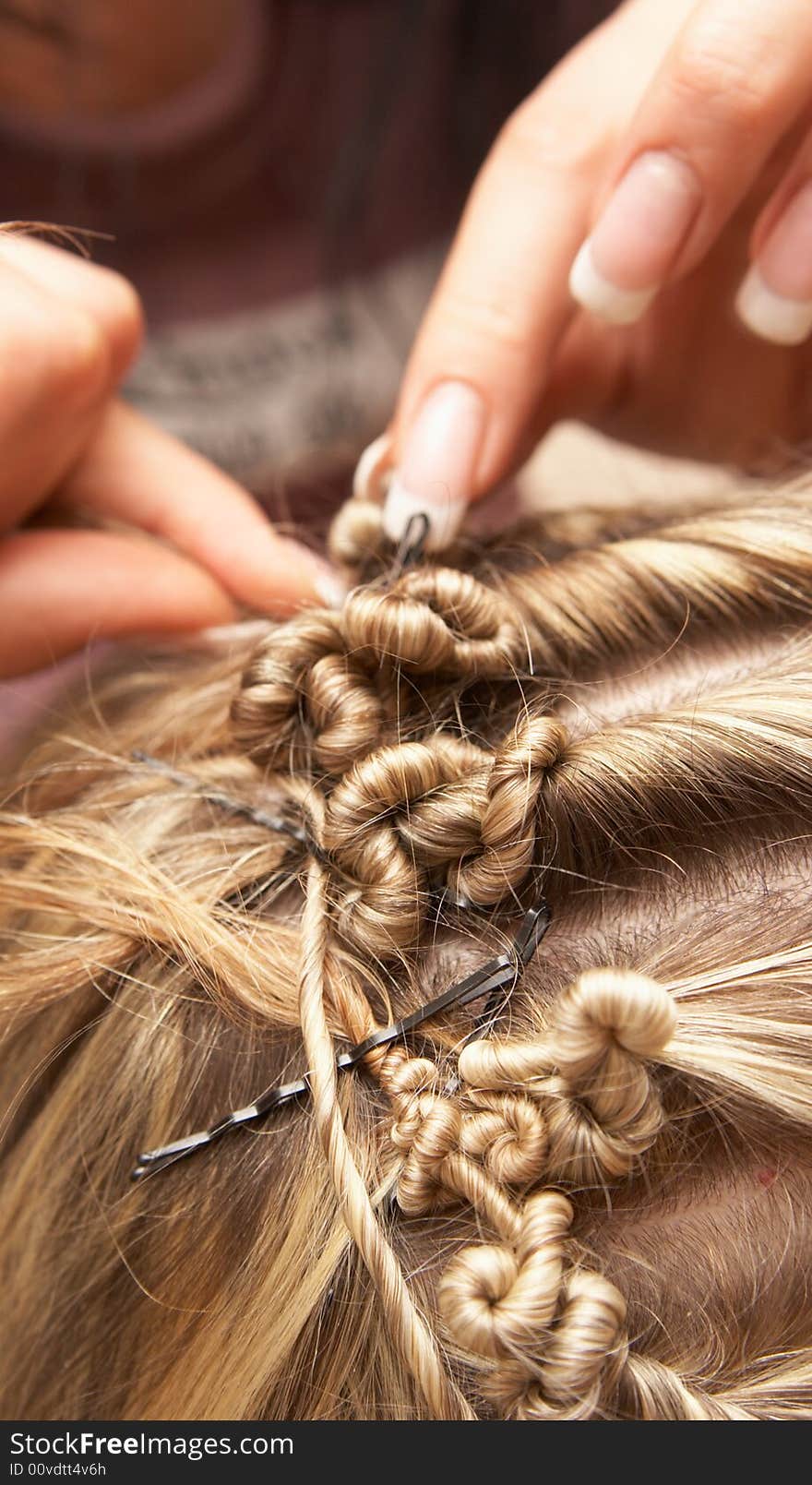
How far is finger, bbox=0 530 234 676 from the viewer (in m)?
0.93

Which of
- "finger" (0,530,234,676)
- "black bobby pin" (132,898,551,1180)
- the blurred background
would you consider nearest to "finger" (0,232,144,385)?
"finger" (0,530,234,676)

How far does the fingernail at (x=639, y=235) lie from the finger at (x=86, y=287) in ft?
1.35

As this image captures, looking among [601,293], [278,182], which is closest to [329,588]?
[601,293]

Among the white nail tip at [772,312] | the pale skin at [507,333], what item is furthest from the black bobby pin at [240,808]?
the white nail tip at [772,312]

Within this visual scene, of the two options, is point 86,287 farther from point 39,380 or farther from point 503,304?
point 503,304

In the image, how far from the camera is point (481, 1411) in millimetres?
607

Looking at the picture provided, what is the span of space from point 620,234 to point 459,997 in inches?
23.1

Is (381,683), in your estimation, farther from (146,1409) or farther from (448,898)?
(146,1409)

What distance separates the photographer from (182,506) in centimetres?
104

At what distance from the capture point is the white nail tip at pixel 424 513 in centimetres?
87

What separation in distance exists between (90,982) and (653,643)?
45 cm

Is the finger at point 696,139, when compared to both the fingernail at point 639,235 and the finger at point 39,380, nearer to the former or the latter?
the fingernail at point 639,235

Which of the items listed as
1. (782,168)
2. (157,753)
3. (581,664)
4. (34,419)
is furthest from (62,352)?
(782,168)

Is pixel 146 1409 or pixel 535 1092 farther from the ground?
pixel 535 1092
